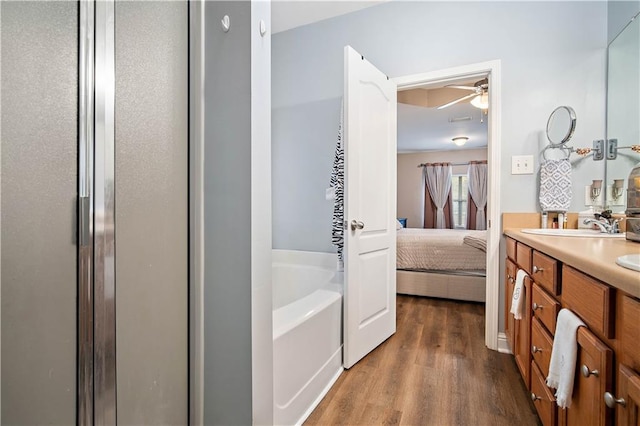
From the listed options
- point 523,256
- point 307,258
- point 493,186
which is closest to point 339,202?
point 307,258

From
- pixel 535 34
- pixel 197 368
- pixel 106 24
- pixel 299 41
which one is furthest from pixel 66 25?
pixel 535 34

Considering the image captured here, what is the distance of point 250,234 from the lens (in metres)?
0.96

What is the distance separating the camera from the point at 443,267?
3.42 meters

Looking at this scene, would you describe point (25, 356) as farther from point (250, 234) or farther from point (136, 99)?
point (136, 99)

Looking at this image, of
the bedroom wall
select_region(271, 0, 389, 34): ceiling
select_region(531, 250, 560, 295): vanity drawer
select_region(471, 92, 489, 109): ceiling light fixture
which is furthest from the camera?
the bedroom wall

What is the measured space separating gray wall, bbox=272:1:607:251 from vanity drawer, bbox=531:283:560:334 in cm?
98

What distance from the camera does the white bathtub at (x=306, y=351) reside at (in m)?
1.32

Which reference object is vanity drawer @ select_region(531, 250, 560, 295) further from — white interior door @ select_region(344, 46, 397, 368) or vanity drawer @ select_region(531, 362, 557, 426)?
white interior door @ select_region(344, 46, 397, 368)

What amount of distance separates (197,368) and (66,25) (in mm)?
1026

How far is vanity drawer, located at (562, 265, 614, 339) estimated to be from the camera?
2.32ft

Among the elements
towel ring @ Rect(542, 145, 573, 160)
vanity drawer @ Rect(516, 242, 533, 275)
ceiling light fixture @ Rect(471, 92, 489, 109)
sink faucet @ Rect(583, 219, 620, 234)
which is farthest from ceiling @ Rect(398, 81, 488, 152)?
vanity drawer @ Rect(516, 242, 533, 275)

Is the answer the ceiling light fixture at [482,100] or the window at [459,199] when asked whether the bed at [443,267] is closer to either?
the ceiling light fixture at [482,100]

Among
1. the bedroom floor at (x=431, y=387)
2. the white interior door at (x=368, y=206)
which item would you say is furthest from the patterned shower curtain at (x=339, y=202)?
the bedroom floor at (x=431, y=387)

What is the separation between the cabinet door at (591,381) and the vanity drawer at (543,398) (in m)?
0.22
